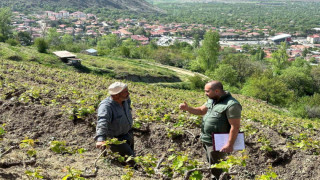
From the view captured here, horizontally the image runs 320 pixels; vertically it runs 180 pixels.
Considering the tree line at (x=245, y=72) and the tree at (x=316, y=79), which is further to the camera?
the tree at (x=316, y=79)

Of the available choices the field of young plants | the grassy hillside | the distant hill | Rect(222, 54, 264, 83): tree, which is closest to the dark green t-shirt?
the field of young plants

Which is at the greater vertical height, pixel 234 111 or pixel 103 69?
pixel 234 111

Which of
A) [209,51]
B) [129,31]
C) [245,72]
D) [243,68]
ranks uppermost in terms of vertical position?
[209,51]

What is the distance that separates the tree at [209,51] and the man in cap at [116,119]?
42416mm

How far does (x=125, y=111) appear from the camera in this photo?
14.5 feet

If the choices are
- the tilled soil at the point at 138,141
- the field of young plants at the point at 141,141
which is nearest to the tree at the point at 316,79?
the field of young plants at the point at 141,141

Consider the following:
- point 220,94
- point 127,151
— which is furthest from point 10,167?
point 220,94

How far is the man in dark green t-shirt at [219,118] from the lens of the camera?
12.9 feet

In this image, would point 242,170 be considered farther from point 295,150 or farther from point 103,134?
point 103,134

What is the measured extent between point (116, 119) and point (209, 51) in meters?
43.2

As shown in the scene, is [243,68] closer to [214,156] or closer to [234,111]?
[214,156]

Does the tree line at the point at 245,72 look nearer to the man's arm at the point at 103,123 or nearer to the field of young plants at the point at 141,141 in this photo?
the field of young plants at the point at 141,141

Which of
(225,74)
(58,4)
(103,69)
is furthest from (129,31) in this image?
(103,69)

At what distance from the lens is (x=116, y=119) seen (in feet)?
14.0
